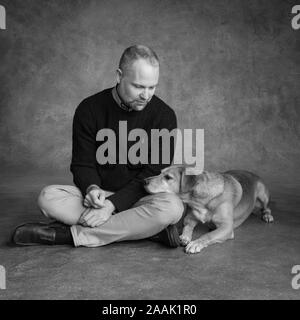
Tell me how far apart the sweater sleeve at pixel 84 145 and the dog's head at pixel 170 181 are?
1.14 ft

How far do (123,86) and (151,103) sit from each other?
0.29 meters

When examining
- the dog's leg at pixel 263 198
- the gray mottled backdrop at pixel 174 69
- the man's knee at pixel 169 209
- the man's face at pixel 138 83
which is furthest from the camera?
the gray mottled backdrop at pixel 174 69

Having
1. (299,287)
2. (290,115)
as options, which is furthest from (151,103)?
(290,115)

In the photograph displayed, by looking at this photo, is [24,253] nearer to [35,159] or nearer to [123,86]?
[123,86]

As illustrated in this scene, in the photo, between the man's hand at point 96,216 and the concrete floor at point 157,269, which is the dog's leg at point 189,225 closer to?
the concrete floor at point 157,269

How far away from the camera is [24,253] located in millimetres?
2822

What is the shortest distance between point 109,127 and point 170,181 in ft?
1.76

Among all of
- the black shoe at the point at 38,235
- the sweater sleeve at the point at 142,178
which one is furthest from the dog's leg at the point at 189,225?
the black shoe at the point at 38,235

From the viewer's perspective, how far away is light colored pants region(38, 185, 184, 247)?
2918 mm

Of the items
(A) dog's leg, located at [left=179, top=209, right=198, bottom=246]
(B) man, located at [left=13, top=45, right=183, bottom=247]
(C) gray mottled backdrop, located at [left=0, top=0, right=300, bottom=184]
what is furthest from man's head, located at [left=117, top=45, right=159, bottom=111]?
(C) gray mottled backdrop, located at [left=0, top=0, right=300, bottom=184]

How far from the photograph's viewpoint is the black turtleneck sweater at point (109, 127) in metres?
3.07

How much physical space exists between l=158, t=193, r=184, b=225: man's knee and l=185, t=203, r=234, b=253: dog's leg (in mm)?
194

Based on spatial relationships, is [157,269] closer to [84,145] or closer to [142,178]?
[142,178]

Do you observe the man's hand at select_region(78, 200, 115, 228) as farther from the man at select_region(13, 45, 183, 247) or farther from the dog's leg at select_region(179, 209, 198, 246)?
the dog's leg at select_region(179, 209, 198, 246)
